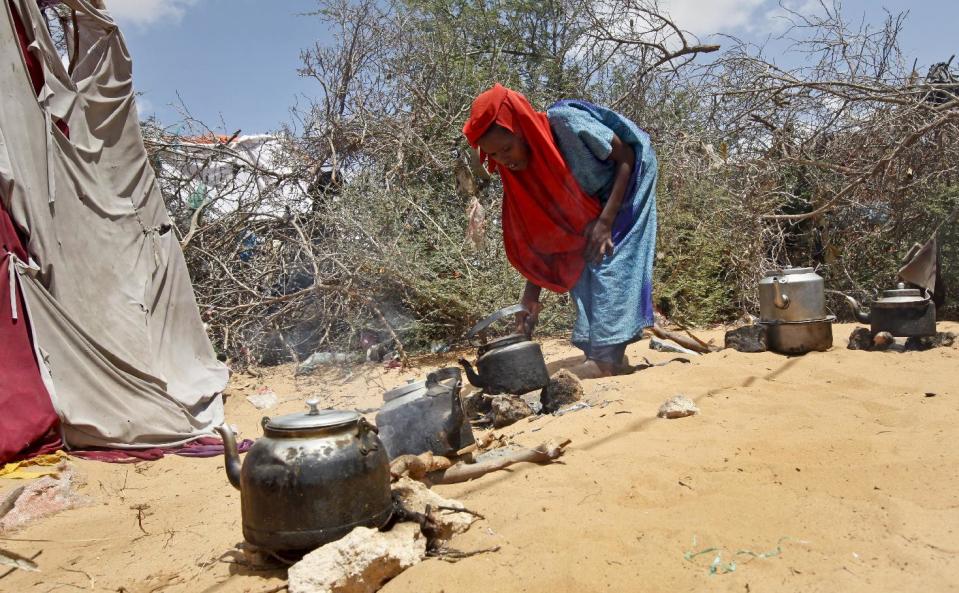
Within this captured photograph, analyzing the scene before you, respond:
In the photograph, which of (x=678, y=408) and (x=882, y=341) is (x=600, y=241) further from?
(x=882, y=341)

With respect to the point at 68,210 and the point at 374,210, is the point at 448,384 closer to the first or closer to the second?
the point at 68,210

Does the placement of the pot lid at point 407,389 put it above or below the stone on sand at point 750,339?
above

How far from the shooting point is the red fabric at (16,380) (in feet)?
11.9

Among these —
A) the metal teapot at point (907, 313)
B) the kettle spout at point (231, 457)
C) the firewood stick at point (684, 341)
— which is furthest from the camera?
the firewood stick at point (684, 341)

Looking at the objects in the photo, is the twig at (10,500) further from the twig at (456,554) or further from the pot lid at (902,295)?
the pot lid at (902,295)

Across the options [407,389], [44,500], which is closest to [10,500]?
[44,500]

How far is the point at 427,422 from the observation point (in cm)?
287

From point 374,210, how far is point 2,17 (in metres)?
3.07

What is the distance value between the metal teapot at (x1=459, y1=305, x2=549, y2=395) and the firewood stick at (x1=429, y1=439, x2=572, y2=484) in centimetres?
98

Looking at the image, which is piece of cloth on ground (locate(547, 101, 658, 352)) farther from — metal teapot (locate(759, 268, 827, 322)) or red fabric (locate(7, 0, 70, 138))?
red fabric (locate(7, 0, 70, 138))

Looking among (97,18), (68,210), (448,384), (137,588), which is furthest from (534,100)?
(137,588)

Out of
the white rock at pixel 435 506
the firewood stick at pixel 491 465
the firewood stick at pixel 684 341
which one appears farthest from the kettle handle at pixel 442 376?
the firewood stick at pixel 684 341

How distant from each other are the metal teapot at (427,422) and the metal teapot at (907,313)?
2.73 meters

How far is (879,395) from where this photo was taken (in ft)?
10.7
